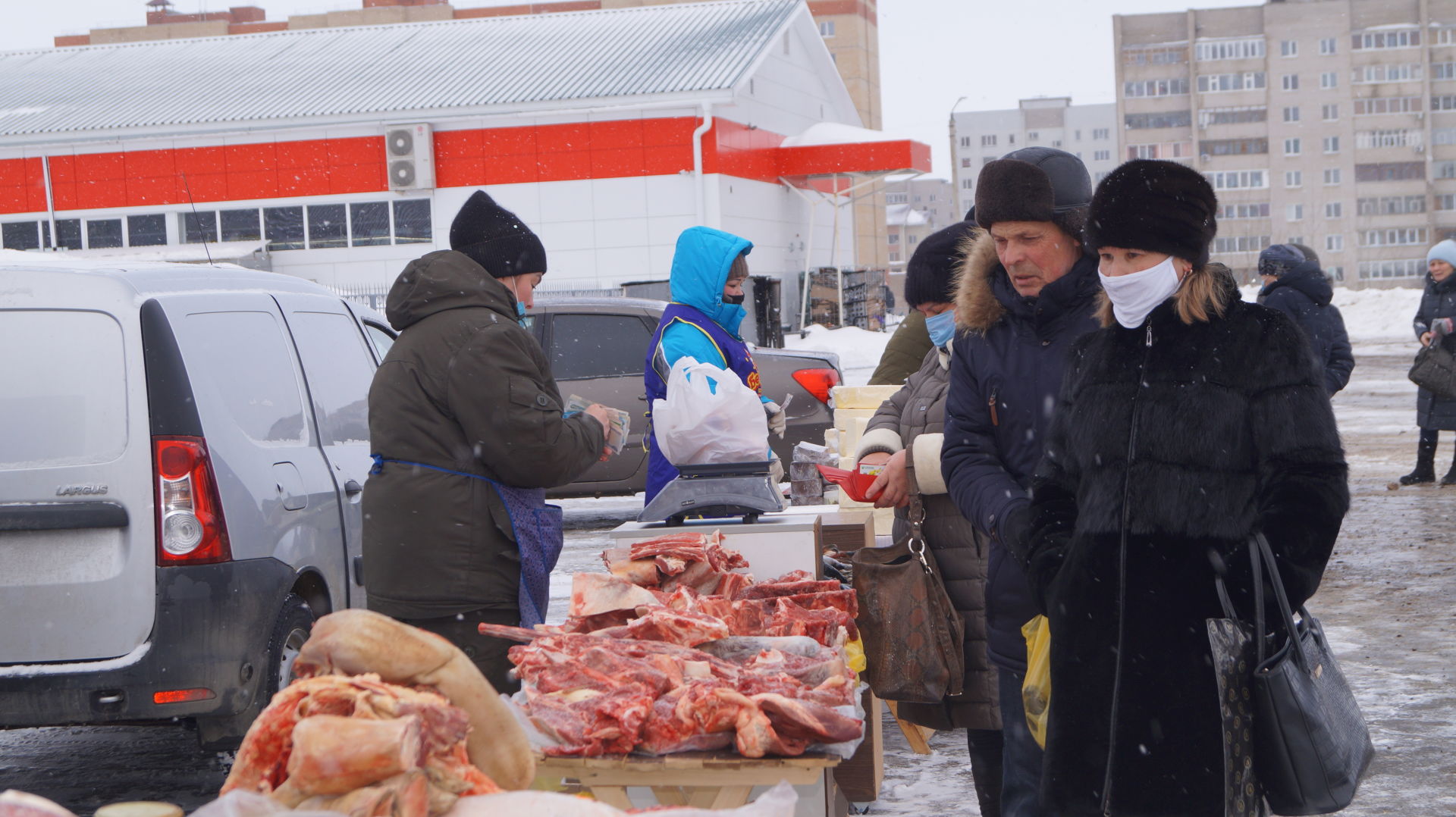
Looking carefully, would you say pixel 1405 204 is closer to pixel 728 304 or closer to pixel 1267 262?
pixel 1267 262

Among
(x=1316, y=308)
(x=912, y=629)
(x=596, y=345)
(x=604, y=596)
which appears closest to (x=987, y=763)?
(x=912, y=629)

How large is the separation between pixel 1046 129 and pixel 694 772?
151 meters

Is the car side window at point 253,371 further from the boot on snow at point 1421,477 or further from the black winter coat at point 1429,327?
the boot on snow at point 1421,477

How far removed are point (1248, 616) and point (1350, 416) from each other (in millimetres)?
18119

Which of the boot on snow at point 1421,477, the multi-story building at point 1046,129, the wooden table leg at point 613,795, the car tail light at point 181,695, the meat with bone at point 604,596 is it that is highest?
the multi-story building at point 1046,129

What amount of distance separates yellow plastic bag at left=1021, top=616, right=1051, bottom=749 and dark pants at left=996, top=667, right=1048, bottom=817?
0.64 feet

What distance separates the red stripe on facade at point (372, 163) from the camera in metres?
30.1

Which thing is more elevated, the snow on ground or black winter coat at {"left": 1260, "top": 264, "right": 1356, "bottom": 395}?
black winter coat at {"left": 1260, "top": 264, "right": 1356, "bottom": 395}

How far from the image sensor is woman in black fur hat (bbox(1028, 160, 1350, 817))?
2.71m

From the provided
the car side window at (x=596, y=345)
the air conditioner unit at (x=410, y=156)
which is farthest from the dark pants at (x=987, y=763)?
the air conditioner unit at (x=410, y=156)

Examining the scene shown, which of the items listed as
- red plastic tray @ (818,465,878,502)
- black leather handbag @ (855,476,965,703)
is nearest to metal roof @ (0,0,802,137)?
red plastic tray @ (818,465,878,502)

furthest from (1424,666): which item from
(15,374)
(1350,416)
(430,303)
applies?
(1350,416)

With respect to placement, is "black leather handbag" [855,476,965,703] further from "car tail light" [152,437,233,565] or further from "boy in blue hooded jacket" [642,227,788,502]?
"car tail light" [152,437,233,565]

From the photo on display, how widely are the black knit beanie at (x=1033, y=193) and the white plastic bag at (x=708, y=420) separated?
1.13 meters
